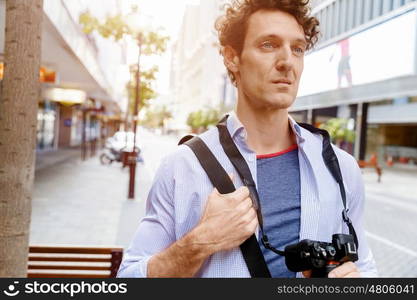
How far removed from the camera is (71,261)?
3.41m

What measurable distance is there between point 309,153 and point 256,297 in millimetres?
531

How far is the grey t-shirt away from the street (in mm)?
4950

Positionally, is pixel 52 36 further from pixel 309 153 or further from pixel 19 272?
pixel 309 153

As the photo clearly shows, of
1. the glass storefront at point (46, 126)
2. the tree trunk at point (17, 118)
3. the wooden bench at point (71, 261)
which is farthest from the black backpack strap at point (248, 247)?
the glass storefront at point (46, 126)

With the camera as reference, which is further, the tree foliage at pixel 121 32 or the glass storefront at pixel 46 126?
the glass storefront at pixel 46 126

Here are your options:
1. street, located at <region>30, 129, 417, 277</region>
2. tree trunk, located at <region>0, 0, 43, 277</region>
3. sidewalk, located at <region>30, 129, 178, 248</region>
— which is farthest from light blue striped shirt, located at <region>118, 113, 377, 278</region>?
sidewalk, located at <region>30, 129, 178, 248</region>

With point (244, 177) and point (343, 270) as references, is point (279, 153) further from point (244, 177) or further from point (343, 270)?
point (343, 270)

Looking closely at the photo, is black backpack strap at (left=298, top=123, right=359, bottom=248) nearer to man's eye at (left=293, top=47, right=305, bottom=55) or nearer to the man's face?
the man's face

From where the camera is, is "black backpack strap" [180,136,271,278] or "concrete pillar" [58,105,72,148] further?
"concrete pillar" [58,105,72,148]

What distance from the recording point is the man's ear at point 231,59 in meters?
1.66

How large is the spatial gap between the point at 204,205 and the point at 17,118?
1269 millimetres

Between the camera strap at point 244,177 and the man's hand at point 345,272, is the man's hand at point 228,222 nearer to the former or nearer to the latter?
the camera strap at point 244,177

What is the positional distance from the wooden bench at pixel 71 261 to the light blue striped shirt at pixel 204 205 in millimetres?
2055

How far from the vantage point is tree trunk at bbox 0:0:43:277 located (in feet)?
7.19
